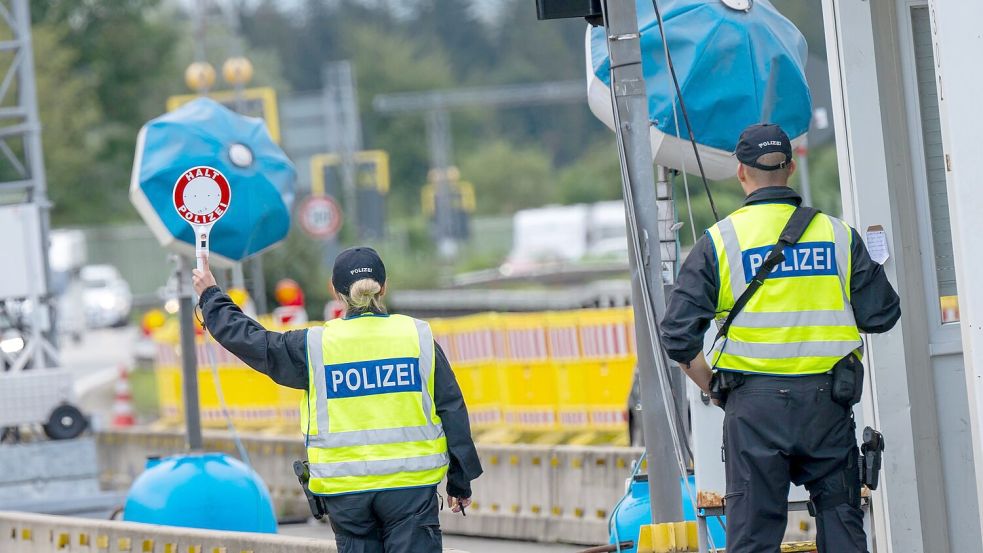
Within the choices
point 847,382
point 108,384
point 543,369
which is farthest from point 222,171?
point 108,384

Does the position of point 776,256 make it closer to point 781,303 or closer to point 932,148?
point 781,303

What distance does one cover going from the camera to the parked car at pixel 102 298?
5409cm

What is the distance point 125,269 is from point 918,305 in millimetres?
59529

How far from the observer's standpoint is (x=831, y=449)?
5863 millimetres

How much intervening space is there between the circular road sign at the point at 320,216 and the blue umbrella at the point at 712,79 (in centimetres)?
2154

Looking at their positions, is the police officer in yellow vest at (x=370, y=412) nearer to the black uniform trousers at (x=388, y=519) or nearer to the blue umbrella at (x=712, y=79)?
the black uniform trousers at (x=388, y=519)

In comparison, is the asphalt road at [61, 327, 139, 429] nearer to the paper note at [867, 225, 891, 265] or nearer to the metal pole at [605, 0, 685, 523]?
the metal pole at [605, 0, 685, 523]

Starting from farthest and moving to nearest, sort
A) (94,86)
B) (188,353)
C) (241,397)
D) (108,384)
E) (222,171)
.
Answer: (94,86) < (108,384) < (241,397) < (188,353) < (222,171)

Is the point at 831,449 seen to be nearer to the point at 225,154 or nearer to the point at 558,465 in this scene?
the point at 225,154

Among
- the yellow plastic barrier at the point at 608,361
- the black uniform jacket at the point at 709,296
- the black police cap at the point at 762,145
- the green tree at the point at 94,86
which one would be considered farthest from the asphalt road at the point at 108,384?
the green tree at the point at 94,86

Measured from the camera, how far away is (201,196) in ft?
26.3

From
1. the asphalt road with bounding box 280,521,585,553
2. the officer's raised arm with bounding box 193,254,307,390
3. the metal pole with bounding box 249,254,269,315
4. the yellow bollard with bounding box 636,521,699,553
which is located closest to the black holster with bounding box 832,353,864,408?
the yellow bollard with bounding box 636,521,699,553

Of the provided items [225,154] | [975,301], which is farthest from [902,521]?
[225,154]

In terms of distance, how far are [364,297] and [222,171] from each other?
4.38 meters
